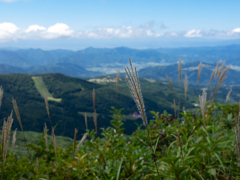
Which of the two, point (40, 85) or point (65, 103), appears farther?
point (40, 85)

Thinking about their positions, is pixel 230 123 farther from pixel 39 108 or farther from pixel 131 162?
pixel 39 108

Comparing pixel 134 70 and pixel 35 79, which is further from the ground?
pixel 134 70

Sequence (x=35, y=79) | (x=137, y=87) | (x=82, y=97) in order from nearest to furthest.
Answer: (x=137, y=87), (x=82, y=97), (x=35, y=79)

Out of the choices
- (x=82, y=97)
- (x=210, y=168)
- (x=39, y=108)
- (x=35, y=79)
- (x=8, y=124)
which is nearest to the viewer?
(x=8, y=124)

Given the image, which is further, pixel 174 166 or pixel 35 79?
pixel 35 79

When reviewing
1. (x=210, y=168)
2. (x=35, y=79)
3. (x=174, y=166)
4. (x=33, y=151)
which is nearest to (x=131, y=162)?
(x=174, y=166)

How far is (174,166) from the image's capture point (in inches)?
71.5

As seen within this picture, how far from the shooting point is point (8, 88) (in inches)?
6442

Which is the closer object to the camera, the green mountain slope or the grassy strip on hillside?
the green mountain slope

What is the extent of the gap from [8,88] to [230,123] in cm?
19248

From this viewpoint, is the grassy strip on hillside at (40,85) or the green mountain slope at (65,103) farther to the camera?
the grassy strip on hillside at (40,85)

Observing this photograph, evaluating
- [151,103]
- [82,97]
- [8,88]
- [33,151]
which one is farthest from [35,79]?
[33,151]

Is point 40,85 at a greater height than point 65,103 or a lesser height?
greater

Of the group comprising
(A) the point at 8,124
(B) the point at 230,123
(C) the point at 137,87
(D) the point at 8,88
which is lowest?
(D) the point at 8,88
